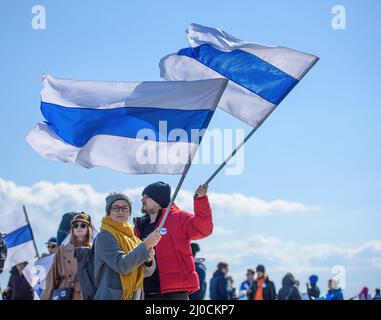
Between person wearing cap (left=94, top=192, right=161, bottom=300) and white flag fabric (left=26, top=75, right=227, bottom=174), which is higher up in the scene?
white flag fabric (left=26, top=75, right=227, bottom=174)

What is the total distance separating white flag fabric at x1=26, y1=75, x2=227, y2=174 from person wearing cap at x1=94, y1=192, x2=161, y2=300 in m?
0.51

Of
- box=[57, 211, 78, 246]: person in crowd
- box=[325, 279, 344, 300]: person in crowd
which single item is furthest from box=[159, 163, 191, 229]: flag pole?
box=[325, 279, 344, 300]: person in crowd

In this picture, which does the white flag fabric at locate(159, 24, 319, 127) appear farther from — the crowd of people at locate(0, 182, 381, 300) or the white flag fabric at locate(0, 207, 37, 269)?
the white flag fabric at locate(0, 207, 37, 269)

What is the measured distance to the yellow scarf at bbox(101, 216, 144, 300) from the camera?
9625 millimetres

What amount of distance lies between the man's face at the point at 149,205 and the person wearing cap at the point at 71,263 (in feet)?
2.64

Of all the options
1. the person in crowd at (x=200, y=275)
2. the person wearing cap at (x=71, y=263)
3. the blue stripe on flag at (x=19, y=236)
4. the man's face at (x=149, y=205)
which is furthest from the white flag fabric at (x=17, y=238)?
the man's face at (x=149, y=205)

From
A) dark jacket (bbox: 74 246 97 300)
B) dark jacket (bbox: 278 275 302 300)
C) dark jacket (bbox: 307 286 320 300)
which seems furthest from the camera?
dark jacket (bbox: 307 286 320 300)

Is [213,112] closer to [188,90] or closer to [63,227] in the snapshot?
[188,90]

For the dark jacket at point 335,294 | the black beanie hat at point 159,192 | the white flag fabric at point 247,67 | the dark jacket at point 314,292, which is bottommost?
the black beanie hat at point 159,192

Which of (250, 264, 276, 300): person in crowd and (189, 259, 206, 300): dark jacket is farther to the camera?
(250, 264, 276, 300): person in crowd

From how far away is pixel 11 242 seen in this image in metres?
17.2

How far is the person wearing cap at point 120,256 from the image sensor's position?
9.43 m

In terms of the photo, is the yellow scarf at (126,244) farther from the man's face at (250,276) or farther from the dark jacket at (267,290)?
Result: the man's face at (250,276)

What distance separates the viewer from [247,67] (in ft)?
37.0
